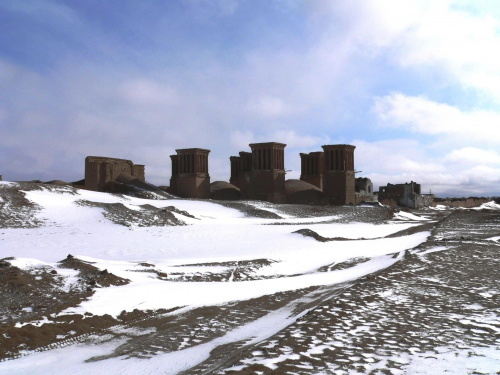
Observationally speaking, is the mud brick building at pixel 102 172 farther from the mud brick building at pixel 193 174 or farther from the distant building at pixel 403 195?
the distant building at pixel 403 195

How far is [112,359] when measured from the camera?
15.1ft

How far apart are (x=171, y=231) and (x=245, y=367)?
14422mm

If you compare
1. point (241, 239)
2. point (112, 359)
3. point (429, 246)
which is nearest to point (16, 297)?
point (112, 359)

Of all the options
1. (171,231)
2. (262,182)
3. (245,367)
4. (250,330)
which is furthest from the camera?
(262,182)

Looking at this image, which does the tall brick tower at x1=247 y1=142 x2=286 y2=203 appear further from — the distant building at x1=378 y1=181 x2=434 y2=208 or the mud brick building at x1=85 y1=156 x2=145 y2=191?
the distant building at x1=378 y1=181 x2=434 y2=208

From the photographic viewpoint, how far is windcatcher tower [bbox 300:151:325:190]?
5866 centimetres

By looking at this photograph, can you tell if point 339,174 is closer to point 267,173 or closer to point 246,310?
point 267,173

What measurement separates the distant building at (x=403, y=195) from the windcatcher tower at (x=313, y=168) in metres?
10.8

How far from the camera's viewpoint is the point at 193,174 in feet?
162

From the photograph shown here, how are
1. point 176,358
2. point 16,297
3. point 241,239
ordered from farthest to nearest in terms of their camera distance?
point 241,239 < point 16,297 < point 176,358

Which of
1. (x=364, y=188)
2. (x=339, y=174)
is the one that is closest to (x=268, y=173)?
(x=339, y=174)

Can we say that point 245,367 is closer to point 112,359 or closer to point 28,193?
point 112,359

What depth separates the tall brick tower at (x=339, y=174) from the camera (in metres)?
49.1

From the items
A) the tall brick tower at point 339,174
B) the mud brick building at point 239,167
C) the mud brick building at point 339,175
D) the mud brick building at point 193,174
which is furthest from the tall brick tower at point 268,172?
the mud brick building at point 239,167
